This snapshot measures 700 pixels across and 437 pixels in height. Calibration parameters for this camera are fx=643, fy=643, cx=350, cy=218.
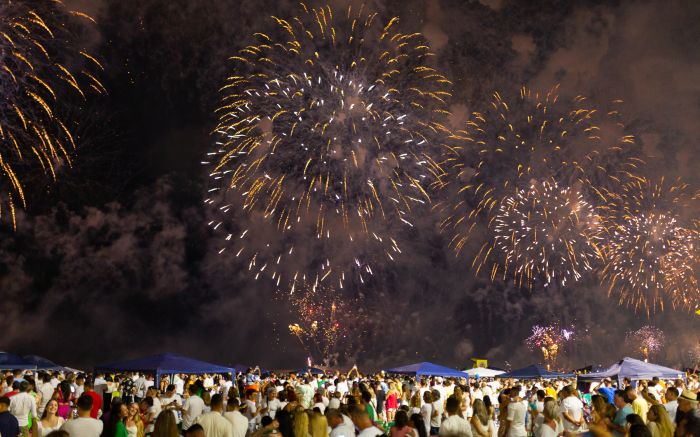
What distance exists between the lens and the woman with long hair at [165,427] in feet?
26.9

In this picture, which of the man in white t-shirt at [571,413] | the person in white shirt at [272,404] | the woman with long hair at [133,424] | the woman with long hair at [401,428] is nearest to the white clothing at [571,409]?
the man in white t-shirt at [571,413]

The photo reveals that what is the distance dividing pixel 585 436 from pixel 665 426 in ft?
10.8

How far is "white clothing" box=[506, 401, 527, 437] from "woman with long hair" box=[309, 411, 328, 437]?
13.6ft

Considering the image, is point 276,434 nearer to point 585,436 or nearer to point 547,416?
point 585,436

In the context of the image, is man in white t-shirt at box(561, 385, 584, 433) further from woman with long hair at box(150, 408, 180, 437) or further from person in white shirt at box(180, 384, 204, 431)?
woman with long hair at box(150, 408, 180, 437)

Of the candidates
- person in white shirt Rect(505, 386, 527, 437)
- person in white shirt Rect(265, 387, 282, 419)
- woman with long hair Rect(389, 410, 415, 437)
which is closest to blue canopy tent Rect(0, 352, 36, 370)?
person in white shirt Rect(265, 387, 282, 419)

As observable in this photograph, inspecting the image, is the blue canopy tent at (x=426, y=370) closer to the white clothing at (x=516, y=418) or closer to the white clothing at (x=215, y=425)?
the white clothing at (x=516, y=418)

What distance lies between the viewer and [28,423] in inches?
500

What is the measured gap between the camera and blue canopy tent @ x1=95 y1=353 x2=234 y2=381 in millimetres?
21297

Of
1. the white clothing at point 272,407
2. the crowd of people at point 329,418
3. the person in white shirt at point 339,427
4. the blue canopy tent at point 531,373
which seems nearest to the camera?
the crowd of people at point 329,418

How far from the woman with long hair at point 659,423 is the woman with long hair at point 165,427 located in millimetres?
6730

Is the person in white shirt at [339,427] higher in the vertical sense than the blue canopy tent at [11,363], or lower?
lower

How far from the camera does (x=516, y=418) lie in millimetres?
12000

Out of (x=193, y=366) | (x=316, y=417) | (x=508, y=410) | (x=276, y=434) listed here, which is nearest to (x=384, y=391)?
(x=193, y=366)
